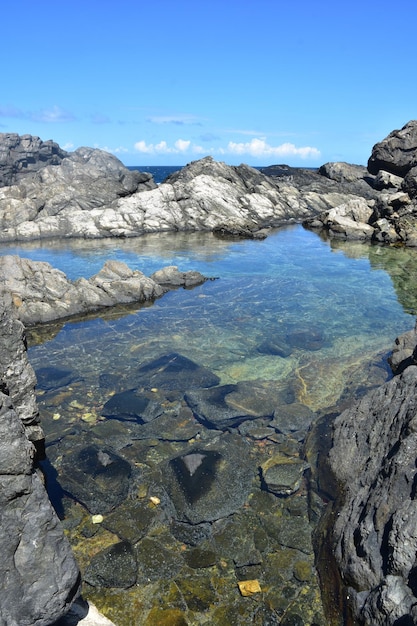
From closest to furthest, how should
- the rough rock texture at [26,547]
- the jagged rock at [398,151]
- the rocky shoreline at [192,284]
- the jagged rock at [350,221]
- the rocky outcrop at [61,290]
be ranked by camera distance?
the rough rock texture at [26,547] < the rocky shoreline at [192,284] < the rocky outcrop at [61,290] < the jagged rock at [350,221] < the jagged rock at [398,151]

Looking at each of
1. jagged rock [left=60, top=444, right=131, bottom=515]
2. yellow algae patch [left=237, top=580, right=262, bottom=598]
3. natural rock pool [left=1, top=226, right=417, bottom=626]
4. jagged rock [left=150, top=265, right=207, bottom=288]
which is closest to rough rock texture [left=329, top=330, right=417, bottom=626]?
natural rock pool [left=1, top=226, right=417, bottom=626]

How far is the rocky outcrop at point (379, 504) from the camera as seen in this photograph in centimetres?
870

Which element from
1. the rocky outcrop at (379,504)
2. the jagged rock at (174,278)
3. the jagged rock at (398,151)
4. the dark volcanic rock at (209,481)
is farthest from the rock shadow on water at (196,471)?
the jagged rock at (398,151)

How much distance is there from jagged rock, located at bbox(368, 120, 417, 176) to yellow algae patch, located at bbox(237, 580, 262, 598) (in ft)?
265

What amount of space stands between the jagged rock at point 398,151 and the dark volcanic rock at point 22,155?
83.3 metres

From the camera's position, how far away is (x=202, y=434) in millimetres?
17547

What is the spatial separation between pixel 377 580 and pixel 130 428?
1072 centimetres

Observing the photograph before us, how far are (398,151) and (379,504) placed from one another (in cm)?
8222

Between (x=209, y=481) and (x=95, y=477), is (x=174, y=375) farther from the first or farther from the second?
(x=209, y=481)

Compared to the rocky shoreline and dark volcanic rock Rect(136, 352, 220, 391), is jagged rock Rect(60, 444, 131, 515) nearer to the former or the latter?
the rocky shoreline

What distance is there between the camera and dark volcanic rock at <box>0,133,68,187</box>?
388ft

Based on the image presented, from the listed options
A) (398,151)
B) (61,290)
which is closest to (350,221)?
(398,151)

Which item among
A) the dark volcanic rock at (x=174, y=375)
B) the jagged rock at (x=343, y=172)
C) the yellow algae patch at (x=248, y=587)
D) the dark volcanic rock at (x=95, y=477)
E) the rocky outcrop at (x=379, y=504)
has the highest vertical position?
the jagged rock at (x=343, y=172)

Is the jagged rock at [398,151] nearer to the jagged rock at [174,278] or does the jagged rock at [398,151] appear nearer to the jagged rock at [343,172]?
the jagged rock at [343,172]
